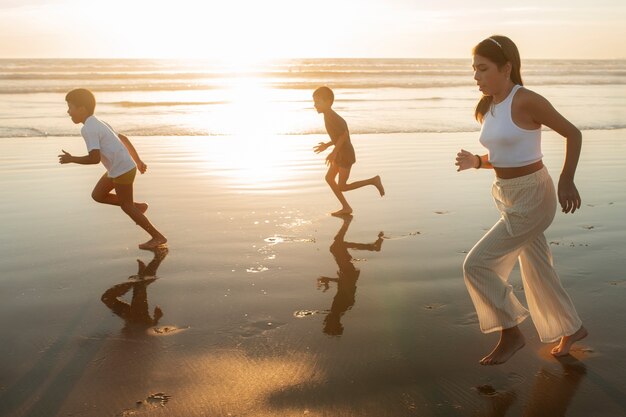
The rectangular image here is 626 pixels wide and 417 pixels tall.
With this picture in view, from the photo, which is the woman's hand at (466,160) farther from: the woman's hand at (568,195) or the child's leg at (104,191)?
the child's leg at (104,191)

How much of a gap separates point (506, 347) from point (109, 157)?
4434 mm

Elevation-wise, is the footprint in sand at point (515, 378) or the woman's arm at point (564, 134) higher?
the woman's arm at point (564, 134)

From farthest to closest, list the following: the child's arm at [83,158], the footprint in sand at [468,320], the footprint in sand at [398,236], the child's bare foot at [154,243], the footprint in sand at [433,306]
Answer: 1. the footprint in sand at [398,236]
2. the child's bare foot at [154,243]
3. the child's arm at [83,158]
4. the footprint in sand at [433,306]
5. the footprint in sand at [468,320]

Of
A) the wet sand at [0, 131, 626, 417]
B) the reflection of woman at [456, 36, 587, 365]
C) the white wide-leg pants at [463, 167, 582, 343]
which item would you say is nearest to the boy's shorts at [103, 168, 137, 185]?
the wet sand at [0, 131, 626, 417]

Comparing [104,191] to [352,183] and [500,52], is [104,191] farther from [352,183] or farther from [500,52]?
[500,52]

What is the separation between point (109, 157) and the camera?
6.62 m

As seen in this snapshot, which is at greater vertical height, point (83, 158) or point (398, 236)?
point (83, 158)

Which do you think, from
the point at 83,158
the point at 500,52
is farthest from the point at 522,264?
the point at 83,158

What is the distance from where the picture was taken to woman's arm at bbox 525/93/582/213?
11.6 ft

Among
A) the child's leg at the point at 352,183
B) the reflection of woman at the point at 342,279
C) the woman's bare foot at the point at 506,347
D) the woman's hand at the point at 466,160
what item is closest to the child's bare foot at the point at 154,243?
the reflection of woman at the point at 342,279

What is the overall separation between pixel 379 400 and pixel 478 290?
3.03 feet

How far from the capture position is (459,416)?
334 centimetres

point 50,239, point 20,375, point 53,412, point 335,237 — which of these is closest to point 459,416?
point 53,412

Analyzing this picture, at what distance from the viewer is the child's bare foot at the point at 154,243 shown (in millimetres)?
6609
